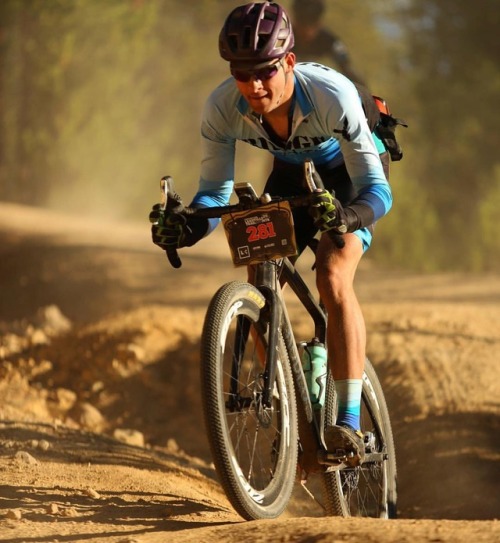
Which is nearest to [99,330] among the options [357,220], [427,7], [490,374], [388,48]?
[490,374]

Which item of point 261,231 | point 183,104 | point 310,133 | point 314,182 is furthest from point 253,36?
point 183,104

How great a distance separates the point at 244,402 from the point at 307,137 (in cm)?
116

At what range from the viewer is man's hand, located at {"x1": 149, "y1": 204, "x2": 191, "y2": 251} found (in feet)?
14.2

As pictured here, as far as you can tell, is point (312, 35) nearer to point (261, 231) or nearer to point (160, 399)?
point (160, 399)

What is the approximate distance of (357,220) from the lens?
4.21 metres

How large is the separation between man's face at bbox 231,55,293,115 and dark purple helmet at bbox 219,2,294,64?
0.04 m

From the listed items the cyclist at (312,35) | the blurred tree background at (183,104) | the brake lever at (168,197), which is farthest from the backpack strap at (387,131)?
the blurred tree background at (183,104)

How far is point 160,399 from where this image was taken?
27.9ft

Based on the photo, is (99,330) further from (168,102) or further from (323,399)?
(168,102)

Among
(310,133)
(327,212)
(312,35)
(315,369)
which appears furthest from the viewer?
(312,35)

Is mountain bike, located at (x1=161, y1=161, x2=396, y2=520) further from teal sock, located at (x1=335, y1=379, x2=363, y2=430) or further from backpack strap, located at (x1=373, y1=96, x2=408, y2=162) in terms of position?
backpack strap, located at (x1=373, y1=96, x2=408, y2=162)

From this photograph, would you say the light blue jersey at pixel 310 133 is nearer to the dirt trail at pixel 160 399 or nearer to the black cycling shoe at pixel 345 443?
the black cycling shoe at pixel 345 443

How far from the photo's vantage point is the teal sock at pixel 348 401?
4.46 metres

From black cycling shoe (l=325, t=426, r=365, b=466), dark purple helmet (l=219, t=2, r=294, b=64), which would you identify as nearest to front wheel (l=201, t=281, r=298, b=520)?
black cycling shoe (l=325, t=426, r=365, b=466)
